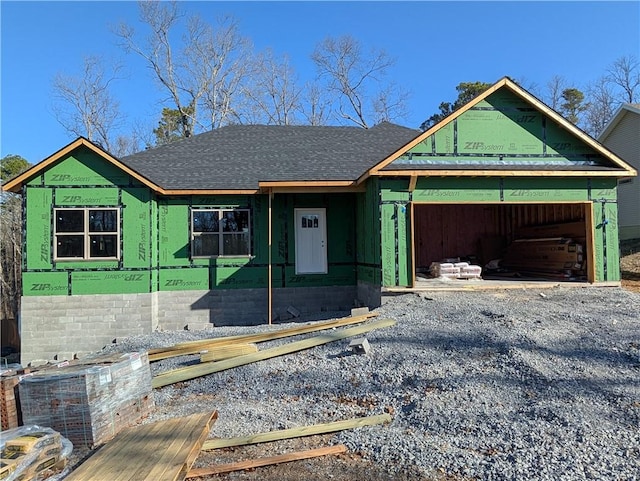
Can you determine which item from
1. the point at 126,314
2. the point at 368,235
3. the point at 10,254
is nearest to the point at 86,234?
the point at 126,314

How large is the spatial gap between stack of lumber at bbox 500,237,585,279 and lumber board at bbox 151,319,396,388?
6.83m

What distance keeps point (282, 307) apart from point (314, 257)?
64.7 inches

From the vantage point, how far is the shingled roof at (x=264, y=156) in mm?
12430

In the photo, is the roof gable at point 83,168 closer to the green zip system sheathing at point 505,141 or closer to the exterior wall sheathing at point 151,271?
the exterior wall sheathing at point 151,271

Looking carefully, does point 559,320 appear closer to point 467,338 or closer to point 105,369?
point 467,338

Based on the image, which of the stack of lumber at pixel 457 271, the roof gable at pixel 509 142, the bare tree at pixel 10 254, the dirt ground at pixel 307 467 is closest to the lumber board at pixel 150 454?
the dirt ground at pixel 307 467

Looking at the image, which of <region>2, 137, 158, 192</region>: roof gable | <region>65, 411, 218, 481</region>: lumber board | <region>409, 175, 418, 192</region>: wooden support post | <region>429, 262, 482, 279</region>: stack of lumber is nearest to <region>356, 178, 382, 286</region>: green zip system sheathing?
<region>409, 175, 418, 192</region>: wooden support post

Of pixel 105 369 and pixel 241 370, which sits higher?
pixel 105 369

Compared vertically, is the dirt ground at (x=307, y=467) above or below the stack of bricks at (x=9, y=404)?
below

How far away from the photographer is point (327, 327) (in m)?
8.95

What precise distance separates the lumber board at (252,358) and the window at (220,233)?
196 inches

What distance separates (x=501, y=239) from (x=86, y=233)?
13.4m

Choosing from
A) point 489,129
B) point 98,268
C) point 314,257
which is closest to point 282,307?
point 314,257

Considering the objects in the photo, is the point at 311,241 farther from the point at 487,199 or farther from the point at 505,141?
the point at 505,141
